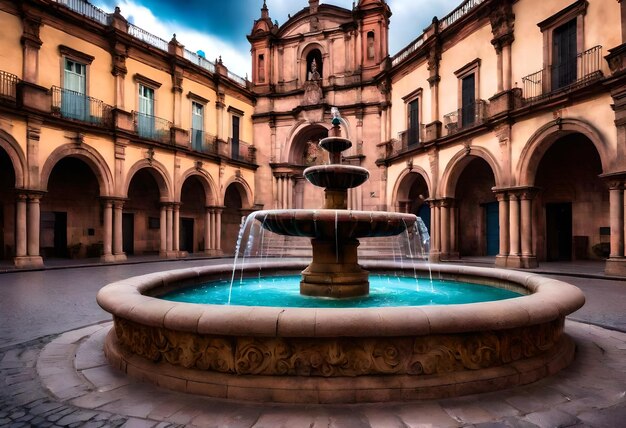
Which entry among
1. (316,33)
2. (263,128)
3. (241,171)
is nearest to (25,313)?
(241,171)

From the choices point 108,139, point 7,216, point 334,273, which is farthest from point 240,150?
point 334,273

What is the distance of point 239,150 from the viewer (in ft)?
82.5

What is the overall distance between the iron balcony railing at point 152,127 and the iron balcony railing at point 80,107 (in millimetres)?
1428

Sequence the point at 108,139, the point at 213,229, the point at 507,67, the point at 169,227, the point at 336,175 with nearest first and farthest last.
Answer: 1. the point at 336,175
2. the point at 507,67
3. the point at 108,139
4. the point at 169,227
5. the point at 213,229

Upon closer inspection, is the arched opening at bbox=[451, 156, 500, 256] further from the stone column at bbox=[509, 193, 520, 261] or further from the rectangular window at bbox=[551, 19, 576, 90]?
the rectangular window at bbox=[551, 19, 576, 90]

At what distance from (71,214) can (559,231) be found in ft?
80.6

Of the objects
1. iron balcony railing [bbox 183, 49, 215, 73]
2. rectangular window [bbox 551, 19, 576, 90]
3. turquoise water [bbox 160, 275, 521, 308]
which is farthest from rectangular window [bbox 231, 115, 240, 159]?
rectangular window [bbox 551, 19, 576, 90]

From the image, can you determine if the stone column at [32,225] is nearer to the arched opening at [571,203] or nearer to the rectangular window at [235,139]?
the rectangular window at [235,139]

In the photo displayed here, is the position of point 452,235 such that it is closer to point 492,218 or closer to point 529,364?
point 492,218

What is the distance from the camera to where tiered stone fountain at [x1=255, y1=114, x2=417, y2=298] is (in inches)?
199

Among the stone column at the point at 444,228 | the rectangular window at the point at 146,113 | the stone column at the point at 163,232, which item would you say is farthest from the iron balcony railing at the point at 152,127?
the stone column at the point at 444,228

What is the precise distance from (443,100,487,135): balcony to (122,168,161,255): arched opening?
16693 millimetres

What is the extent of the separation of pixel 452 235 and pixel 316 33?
1697 cm

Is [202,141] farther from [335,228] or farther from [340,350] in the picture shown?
[340,350]
